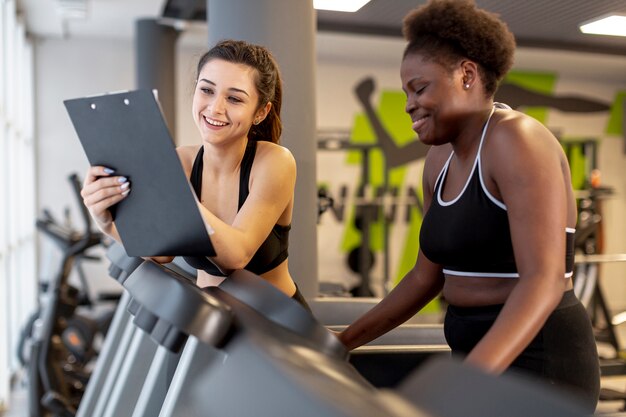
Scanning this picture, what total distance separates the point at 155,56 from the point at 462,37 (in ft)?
18.1

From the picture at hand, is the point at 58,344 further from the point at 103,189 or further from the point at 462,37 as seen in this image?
the point at 462,37

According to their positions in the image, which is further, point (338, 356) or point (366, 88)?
point (366, 88)

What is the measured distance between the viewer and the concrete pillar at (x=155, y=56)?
21.3 ft

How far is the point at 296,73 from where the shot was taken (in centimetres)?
283

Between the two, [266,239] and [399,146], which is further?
[399,146]

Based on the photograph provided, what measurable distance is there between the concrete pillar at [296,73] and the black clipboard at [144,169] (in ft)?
4.75

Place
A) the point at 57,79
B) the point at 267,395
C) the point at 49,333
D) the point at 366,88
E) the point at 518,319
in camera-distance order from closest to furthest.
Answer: the point at 267,395 → the point at 518,319 → the point at 49,333 → the point at 57,79 → the point at 366,88

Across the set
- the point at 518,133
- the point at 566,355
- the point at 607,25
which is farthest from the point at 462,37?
the point at 607,25

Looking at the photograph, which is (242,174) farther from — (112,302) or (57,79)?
(57,79)

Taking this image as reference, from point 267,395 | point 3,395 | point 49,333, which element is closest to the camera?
point 267,395

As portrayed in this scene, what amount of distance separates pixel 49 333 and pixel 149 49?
3.10m

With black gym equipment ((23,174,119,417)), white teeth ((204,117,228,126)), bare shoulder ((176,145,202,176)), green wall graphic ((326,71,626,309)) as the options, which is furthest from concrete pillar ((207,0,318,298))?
green wall graphic ((326,71,626,309))

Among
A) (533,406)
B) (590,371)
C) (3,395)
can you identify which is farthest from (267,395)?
(3,395)

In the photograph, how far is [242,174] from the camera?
64.9 inches
